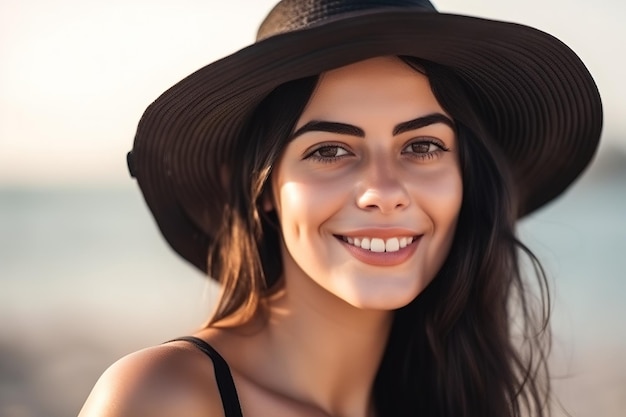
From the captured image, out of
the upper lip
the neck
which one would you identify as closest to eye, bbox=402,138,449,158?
the upper lip

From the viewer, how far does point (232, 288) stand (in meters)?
3.57

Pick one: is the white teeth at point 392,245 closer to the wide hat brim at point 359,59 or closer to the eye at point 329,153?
the eye at point 329,153

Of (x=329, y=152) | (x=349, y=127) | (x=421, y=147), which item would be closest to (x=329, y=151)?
(x=329, y=152)

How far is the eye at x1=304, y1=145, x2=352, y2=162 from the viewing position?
324 centimetres

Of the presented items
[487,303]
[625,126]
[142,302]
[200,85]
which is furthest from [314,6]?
[625,126]

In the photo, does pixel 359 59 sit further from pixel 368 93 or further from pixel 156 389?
pixel 156 389

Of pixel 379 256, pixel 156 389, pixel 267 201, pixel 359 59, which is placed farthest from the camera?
pixel 267 201

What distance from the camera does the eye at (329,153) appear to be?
10.6ft

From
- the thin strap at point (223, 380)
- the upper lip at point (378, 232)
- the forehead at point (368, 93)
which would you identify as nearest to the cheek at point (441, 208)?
the upper lip at point (378, 232)

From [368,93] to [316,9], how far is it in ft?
0.88

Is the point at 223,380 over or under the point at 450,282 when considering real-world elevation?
under

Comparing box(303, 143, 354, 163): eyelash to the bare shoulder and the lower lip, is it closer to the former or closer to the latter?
the lower lip

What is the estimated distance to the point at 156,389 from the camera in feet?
9.78

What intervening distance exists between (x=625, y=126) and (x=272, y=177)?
36.3 ft
